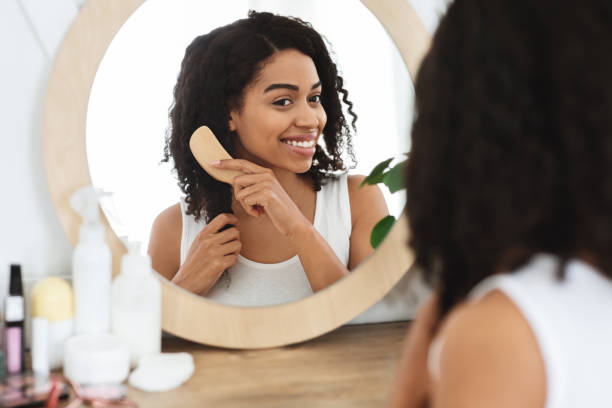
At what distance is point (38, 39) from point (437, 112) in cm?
61

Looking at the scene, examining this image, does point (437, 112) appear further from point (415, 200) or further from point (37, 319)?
point (37, 319)

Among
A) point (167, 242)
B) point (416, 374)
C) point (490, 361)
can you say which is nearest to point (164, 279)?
point (167, 242)

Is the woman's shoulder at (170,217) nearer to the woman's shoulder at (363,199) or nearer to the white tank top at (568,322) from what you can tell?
the woman's shoulder at (363,199)

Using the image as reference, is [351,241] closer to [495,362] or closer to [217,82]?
[217,82]

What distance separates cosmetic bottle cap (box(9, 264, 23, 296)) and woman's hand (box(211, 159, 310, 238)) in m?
0.28

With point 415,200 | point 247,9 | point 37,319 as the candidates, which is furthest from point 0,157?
point 415,200

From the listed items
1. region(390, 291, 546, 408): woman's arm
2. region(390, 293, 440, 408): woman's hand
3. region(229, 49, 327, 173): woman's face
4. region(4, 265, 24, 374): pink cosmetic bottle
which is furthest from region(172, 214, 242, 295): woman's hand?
region(390, 291, 546, 408): woman's arm

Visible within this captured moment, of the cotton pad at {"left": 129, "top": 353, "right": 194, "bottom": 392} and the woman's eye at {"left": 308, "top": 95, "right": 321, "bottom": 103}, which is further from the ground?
the woman's eye at {"left": 308, "top": 95, "right": 321, "bottom": 103}

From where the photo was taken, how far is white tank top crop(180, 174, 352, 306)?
845mm

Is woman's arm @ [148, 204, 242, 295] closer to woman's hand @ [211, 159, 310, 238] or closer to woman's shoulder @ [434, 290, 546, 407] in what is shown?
woman's hand @ [211, 159, 310, 238]

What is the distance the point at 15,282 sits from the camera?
2.45ft

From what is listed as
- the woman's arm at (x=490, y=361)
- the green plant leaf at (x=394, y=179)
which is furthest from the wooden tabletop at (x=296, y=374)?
the woman's arm at (x=490, y=361)

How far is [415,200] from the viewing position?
425 millimetres

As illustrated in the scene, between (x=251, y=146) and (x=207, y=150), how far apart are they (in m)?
0.06
